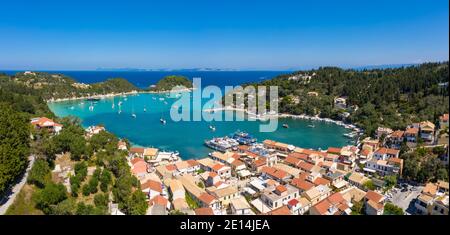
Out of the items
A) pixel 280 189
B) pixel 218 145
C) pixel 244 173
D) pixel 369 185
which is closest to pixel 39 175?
pixel 244 173

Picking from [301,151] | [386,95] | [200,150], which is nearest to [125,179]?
[200,150]

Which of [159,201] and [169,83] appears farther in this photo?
[169,83]

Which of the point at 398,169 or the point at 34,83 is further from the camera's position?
the point at 34,83

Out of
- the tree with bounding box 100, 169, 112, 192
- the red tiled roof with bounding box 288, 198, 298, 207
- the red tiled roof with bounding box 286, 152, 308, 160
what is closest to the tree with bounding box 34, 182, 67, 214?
the tree with bounding box 100, 169, 112, 192

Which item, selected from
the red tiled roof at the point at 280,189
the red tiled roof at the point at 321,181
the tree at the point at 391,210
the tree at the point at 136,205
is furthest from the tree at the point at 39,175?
the tree at the point at 391,210

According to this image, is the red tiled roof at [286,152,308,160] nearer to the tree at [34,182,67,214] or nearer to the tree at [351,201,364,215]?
the tree at [351,201,364,215]

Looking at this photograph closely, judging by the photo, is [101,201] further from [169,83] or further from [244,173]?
[169,83]
